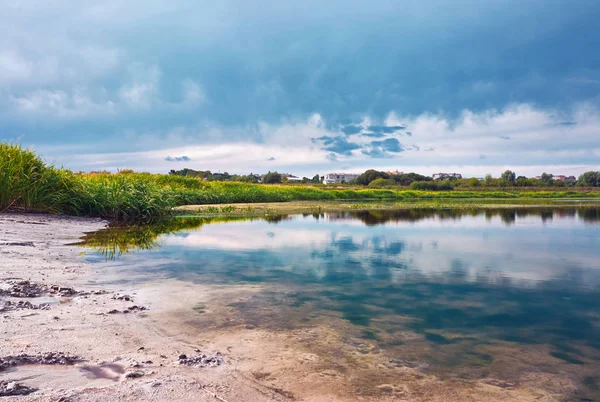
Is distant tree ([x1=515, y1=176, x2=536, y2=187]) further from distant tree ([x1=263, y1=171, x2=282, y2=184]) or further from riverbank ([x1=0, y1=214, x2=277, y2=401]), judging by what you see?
riverbank ([x1=0, y1=214, x2=277, y2=401])

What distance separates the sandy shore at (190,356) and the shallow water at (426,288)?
7.7 inches

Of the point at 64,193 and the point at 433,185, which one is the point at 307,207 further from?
the point at 433,185

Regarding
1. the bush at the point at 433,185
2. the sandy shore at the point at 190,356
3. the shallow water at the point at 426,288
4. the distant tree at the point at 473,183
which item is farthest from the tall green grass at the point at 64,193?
the distant tree at the point at 473,183

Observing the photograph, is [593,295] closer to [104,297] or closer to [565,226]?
[104,297]

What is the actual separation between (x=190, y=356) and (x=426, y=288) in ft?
11.6

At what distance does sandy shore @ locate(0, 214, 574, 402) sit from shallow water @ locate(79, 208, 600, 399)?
195 millimetres

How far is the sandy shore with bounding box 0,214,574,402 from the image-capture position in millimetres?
2727

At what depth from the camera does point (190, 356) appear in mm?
3244

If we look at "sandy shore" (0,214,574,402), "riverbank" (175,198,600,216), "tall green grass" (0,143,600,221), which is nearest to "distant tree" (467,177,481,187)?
"riverbank" (175,198,600,216)

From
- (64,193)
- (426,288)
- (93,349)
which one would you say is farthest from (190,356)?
(64,193)

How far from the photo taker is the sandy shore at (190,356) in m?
2.73

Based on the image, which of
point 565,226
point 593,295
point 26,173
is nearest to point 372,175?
point 565,226

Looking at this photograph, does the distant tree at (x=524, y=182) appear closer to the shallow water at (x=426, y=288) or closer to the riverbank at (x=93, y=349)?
the shallow water at (x=426, y=288)

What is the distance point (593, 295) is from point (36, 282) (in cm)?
700
